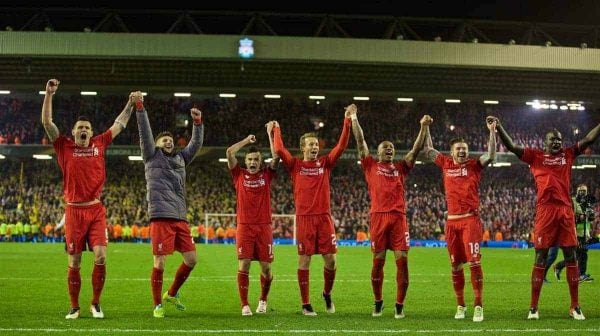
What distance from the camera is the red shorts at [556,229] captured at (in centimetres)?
1120

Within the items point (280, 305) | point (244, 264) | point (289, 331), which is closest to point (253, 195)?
point (244, 264)

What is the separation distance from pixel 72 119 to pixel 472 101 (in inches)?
1003

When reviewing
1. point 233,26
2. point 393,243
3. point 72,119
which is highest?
point 233,26

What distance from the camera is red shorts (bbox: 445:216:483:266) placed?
36.3 feet

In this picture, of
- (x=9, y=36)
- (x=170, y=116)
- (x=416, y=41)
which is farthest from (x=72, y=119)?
(x=416, y=41)

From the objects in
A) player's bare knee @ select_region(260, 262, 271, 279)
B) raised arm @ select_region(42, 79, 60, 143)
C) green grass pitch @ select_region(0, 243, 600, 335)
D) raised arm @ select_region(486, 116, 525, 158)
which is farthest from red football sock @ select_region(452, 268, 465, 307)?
raised arm @ select_region(42, 79, 60, 143)

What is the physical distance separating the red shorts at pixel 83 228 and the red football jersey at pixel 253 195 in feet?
6.95

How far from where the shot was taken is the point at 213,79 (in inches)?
1767

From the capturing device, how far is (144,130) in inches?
445

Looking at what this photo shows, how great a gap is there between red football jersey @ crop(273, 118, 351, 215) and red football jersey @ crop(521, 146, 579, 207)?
9.27ft

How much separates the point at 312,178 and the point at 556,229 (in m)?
3.70

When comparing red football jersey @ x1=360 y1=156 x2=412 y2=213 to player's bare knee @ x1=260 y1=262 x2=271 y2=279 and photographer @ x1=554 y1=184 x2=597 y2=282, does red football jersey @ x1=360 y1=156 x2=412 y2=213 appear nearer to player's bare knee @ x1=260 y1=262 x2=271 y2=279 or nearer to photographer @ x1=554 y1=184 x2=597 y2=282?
player's bare knee @ x1=260 y1=262 x2=271 y2=279

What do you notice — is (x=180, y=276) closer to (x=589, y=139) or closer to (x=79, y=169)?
(x=79, y=169)

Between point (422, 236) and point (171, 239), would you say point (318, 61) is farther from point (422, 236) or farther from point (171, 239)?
point (171, 239)
